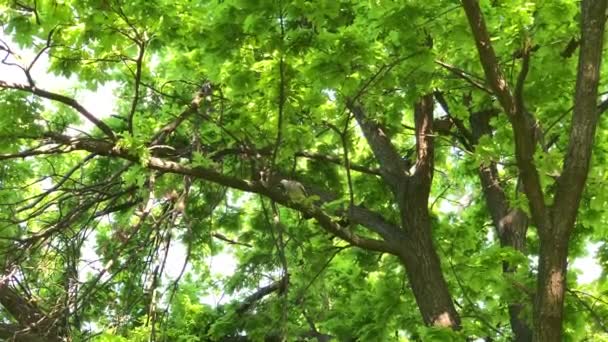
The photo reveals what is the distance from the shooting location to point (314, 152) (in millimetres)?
6207

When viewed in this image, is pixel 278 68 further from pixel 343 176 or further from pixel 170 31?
pixel 343 176

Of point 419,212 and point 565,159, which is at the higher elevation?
point 419,212

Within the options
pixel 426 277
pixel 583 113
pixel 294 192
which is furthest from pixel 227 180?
pixel 583 113

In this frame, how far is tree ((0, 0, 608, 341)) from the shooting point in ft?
12.7

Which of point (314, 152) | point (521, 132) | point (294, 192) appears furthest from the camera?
point (314, 152)

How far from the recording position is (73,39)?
403cm

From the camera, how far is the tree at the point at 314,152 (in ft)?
12.7

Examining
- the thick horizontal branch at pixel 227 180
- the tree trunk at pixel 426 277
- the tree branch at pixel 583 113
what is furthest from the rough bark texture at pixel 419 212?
the tree branch at pixel 583 113

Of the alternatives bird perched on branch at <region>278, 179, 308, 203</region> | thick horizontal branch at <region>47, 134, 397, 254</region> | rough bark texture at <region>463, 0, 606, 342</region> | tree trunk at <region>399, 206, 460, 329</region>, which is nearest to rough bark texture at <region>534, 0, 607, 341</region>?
rough bark texture at <region>463, 0, 606, 342</region>

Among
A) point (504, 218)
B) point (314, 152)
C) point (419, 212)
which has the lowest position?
point (419, 212)

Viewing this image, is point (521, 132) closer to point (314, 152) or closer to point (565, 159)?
point (565, 159)

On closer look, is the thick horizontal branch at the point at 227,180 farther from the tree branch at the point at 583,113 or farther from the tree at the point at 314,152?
the tree branch at the point at 583,113

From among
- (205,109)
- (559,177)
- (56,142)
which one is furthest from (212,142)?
(559,177)

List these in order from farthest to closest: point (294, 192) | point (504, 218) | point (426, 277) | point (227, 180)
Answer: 1. point (504, 218)
2. point (426, 277)
3. point (294, 192)
4. point (227, 180)
